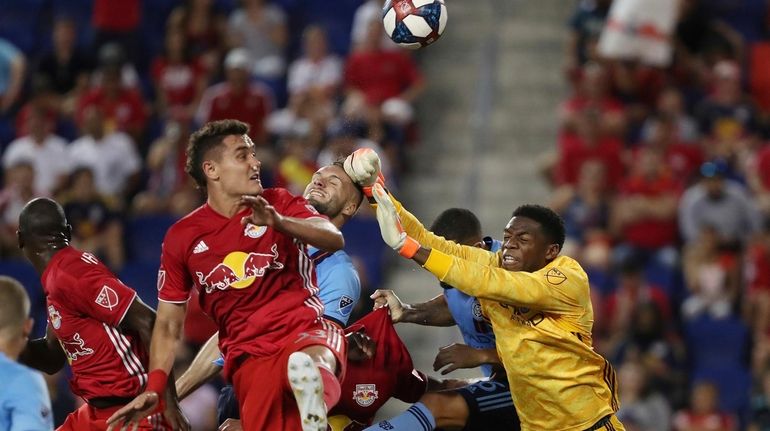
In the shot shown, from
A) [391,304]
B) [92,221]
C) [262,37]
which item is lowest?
[92,221]

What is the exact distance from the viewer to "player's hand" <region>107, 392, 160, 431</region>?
250 inches

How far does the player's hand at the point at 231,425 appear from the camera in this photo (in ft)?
22.6

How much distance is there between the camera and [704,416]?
11.0 m

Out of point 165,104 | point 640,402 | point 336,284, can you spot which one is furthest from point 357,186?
point 165,104

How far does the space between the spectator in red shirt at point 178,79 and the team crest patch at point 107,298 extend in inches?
317

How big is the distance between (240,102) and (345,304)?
22.5ft

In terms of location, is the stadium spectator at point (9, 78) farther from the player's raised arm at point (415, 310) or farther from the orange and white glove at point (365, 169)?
the orange and white glove at point (365, 169)

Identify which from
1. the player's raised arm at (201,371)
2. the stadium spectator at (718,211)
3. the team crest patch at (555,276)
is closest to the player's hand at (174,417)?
the player's raised arm at (201,371)

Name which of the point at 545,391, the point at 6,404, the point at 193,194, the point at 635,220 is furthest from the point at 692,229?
the point at 6,404

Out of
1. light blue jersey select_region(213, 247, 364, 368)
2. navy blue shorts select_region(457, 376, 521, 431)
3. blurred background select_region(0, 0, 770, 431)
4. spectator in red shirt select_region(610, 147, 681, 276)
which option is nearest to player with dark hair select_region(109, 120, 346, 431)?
light blue jersey select_region(213, 247, 364, 368)

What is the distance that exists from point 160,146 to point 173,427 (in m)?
7.40

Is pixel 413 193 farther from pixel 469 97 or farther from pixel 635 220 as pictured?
pixel 635 220

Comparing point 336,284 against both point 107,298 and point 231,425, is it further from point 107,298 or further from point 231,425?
point 107,298

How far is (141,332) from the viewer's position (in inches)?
267
